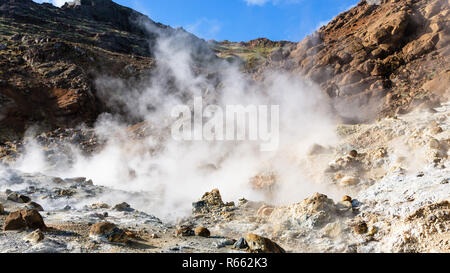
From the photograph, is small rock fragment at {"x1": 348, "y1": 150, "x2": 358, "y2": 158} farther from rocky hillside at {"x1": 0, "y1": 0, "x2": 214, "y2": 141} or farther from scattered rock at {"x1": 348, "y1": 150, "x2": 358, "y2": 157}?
rocky hillside at {"x1": 0, "y1": 0, "x2": 214, "y2": 141}

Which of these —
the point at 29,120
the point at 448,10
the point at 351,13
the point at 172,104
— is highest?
the point at 351,13

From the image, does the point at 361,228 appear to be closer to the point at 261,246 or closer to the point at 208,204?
the point at 261,246

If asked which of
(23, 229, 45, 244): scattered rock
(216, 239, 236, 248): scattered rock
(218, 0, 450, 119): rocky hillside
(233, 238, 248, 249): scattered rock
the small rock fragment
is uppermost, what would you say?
(218, 0, 450, 119): rocky hillside

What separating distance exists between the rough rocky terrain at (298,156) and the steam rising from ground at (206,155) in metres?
0.21

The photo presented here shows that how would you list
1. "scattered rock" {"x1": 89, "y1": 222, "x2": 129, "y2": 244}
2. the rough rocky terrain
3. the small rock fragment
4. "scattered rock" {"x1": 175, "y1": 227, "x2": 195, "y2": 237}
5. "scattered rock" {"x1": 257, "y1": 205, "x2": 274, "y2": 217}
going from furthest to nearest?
1. the small rock fragment
2. "scattered rock" {"x1": 257, "y1": 205, "x2": 274, "y2": 217}
3. "scattered rock" {"x1": 175, "y1": 227, "x2": 195, "y2": 237}
4. the rough rocky terrain
5. "scattered rock" {"x1": 89, "y1": 222, "x2": 129, "y2": 244}

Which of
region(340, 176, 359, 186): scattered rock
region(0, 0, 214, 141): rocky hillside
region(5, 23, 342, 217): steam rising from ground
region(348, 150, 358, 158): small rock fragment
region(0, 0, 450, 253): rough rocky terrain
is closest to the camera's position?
region(0, 0, 450, 253): rough rocky terrain

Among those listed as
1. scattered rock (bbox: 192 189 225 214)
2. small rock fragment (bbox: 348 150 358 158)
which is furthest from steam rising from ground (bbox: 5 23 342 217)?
small rock fragment (bbox: 348 150 358 158)

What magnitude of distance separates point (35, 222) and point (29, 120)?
13.5 metres

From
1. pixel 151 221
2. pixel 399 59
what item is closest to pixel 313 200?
pixel 151 221

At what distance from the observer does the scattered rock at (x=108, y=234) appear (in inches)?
167

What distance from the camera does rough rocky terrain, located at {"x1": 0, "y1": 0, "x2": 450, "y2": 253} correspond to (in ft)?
14.2

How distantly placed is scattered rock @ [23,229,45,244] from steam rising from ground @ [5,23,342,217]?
3.12m
